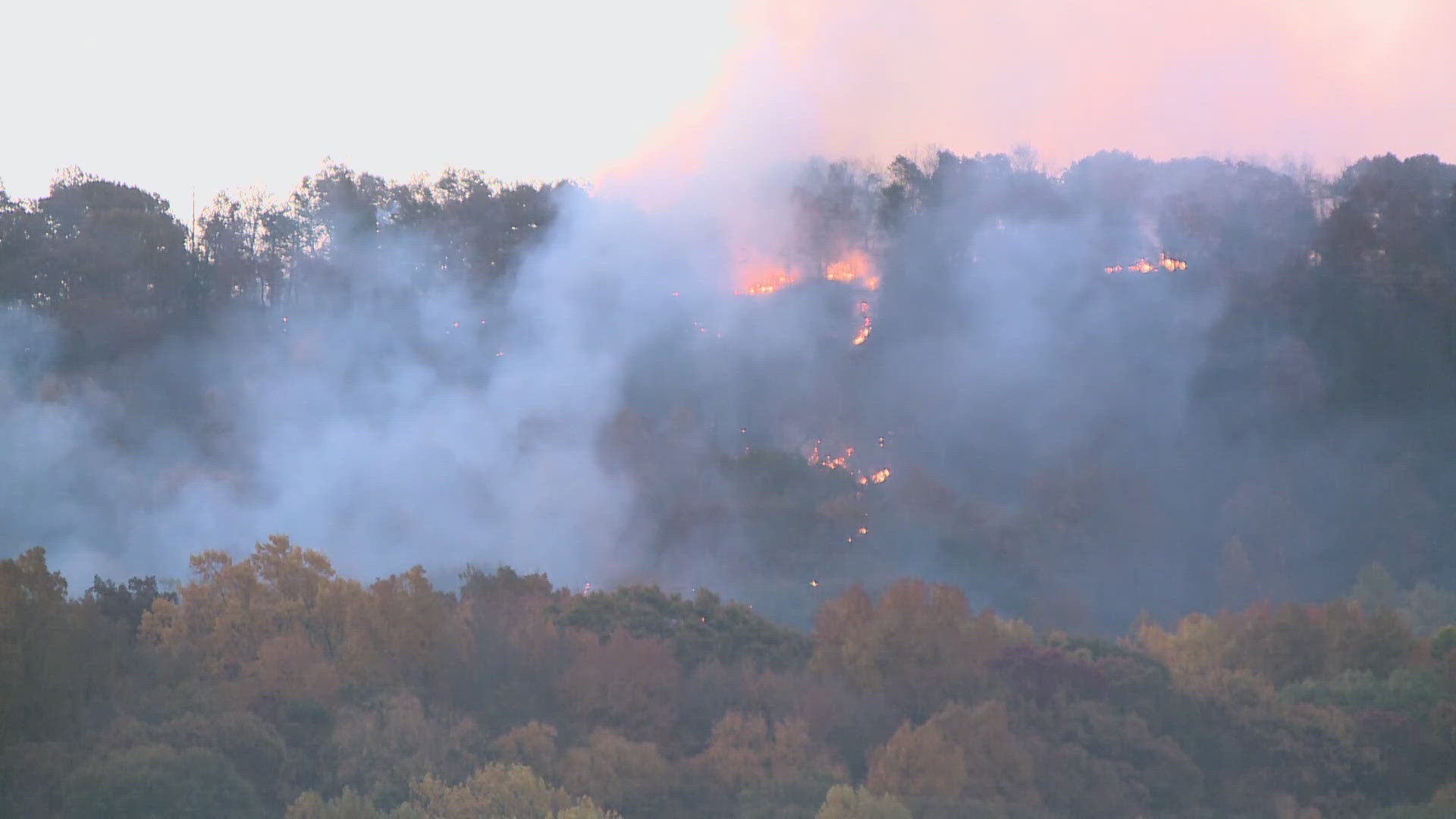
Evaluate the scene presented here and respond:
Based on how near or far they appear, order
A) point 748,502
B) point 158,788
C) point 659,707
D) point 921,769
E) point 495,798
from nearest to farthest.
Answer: point 158,788 < point 495,798 < point 921,769 < point 659,707 < point 748,502

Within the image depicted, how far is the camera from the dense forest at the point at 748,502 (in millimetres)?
28078

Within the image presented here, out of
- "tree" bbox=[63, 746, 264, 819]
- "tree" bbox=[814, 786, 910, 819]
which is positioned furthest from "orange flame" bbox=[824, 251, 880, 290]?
"tree" bbox=[63, 746, 264, 819]

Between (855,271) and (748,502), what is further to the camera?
(855,271)

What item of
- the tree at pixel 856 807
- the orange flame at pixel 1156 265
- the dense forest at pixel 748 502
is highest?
the orange flame at pixel 1156 265

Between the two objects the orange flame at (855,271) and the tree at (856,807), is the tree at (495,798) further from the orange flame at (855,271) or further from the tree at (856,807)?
the orange flame at (855,271)

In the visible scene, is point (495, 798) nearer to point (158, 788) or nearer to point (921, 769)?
point (158, 788)

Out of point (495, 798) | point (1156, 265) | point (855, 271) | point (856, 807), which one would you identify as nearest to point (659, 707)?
point (495, 798)

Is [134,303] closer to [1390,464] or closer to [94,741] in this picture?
[94,741]

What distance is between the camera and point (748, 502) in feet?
161

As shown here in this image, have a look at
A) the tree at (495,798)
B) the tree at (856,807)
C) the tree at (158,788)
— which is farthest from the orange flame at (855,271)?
the tree at (158,788)

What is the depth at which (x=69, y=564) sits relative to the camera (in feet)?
139

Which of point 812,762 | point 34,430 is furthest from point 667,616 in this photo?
point 34,430

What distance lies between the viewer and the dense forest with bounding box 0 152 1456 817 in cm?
2808

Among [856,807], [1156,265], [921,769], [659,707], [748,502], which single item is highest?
[1156,265]
